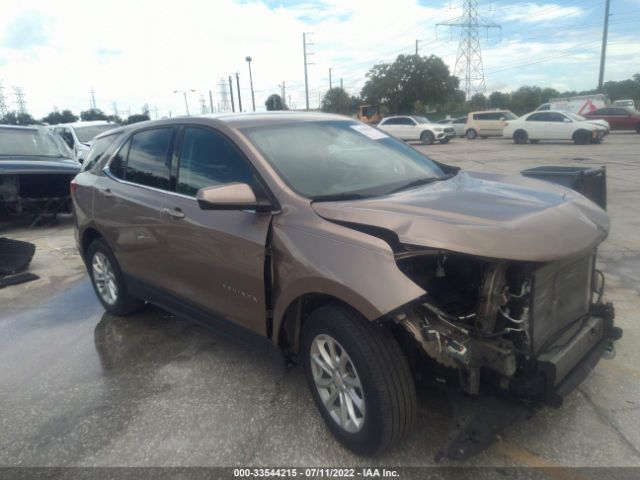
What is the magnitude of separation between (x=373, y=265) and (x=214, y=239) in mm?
1267

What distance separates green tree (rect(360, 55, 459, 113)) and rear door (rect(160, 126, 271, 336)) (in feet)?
179

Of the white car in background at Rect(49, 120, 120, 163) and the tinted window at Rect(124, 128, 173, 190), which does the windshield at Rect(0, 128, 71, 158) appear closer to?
the white car in background at Rect(49, 120, 120, 163)

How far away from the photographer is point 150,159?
160 inches

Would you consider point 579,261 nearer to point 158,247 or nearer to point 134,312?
point 158,247

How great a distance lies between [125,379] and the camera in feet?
12.1

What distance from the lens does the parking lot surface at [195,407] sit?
2.72 meters

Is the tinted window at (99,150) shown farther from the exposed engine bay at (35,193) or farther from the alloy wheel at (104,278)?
the exposed engine bay at (35,193)

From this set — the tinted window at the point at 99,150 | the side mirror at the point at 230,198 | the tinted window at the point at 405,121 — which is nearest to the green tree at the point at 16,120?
the tinted window at the point at 405,121

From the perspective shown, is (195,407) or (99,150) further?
(99,150)

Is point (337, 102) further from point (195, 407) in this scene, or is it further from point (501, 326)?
point (501, 326)

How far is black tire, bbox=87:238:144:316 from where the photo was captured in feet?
15.1

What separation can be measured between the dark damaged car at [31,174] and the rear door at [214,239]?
21.4 ft

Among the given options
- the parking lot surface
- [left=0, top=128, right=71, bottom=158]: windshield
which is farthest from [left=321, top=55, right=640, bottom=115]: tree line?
the parking lot surface

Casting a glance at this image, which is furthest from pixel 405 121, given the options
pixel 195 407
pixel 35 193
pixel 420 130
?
pixel 195 407
